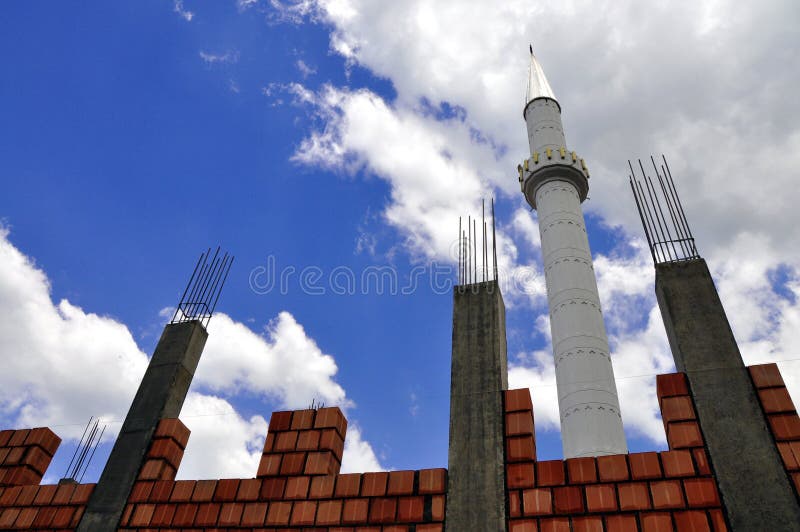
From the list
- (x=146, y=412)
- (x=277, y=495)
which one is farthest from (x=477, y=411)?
(x=146, y=412)

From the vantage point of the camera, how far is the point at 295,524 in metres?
10.5

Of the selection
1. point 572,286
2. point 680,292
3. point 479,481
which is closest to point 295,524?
point 479,481

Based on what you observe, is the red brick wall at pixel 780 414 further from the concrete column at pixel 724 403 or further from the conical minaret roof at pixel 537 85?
the conical minaret roof at pixel 537 85

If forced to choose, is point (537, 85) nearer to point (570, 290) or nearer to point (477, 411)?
point (570, 290)

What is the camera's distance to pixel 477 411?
1077 cm

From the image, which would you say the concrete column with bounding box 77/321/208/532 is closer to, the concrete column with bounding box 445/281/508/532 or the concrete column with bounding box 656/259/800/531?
the concrete column with bounding box 445/281/508/532

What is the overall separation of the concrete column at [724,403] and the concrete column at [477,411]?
3.48 metres

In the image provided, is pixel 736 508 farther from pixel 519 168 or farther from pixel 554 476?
pixel 519 168

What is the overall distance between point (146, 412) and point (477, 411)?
8044 mm

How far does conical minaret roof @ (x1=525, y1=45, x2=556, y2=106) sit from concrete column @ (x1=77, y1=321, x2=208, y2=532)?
22.6 metres

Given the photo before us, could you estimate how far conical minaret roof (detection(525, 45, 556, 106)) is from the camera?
29859 mm

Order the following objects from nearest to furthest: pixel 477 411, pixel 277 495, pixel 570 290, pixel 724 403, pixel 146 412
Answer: pixel 724 403, pixel 477 411, pixel 277 495, pixel 146 412, pixel 570 290

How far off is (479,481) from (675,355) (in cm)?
486

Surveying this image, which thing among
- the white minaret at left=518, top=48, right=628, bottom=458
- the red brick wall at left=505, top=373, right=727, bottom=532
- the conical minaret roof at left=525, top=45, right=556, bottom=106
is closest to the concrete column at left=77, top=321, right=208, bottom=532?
the red brick wall at left=505, top=373, right=727, bottom=532
